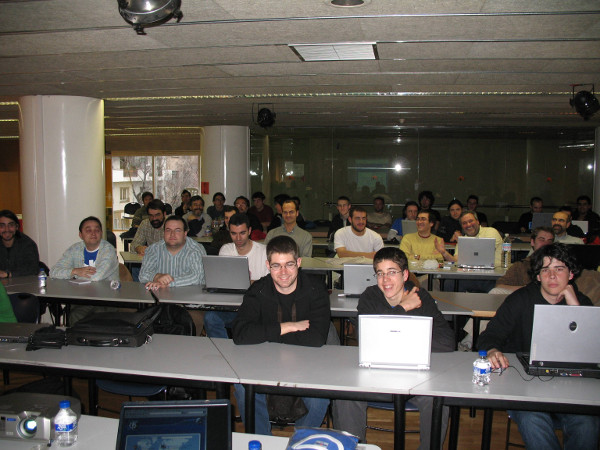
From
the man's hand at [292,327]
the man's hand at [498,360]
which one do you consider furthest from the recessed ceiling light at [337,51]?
the man's hand at [498,360]

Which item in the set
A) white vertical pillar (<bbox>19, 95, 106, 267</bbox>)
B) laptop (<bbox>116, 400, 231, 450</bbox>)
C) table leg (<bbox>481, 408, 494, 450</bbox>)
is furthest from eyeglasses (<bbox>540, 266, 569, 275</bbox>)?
white vertical pillar (<bbox>19, 95, 106, 267</bbox>)

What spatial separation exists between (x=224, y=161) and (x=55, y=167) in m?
4.44

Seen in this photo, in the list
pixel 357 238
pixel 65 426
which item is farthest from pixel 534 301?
pixel 357 238

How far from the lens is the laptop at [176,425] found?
5.76ft

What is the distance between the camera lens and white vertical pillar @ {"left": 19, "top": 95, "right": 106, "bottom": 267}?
746 centimetres

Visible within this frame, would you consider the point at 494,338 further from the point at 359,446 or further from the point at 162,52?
the point at 162,52

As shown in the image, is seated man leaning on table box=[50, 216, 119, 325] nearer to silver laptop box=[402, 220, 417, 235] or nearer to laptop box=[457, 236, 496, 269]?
laptop box=[457, 236, 496, 269]

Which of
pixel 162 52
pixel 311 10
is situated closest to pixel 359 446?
pixel 311 10

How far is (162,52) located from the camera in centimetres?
509

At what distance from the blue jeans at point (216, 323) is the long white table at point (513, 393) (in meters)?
2.45

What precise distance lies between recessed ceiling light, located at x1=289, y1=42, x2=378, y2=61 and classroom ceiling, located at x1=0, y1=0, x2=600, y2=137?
114mm

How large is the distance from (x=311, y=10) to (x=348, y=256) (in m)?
3.34

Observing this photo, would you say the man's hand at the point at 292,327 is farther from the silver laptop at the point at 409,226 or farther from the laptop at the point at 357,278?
the silver laptop at the point at 409,226

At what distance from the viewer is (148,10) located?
3287 mm
